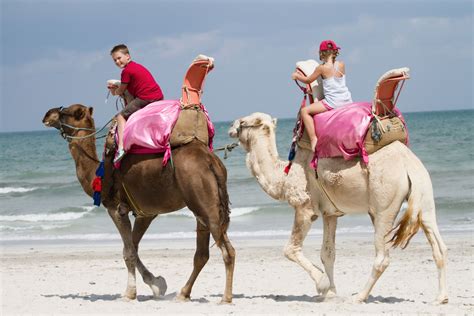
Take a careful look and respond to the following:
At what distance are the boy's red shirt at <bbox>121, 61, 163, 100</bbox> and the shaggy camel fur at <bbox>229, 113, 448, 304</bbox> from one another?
1019 millimetres

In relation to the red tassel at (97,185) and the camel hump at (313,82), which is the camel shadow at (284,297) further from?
the camel hump at (313,82)

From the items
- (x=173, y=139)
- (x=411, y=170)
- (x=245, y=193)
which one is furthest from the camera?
(x=245, y=193)

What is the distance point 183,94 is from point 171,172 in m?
0.99

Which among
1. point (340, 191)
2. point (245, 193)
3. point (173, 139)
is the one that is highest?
point (173, 139)

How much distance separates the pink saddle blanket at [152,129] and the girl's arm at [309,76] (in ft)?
4.39

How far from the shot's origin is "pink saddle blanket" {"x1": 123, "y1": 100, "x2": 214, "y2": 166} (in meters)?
9.57

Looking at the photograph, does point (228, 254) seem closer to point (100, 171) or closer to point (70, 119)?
point (100, 171)

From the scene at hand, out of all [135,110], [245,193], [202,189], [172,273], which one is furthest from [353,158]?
[245,193]

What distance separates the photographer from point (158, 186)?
31.7 feet

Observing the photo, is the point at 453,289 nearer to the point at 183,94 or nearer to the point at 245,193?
the point at 183,94

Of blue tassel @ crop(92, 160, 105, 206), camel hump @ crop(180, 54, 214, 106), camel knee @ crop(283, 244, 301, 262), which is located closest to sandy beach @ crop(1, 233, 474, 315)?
camel knee @ crop(283, 244, 301, 262)

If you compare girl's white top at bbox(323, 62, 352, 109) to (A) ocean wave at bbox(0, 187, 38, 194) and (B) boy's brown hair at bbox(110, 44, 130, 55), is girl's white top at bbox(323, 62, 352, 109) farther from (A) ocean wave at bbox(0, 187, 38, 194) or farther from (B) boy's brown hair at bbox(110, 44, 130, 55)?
(A) ocean wave at bbox(0, 187, 38, 194)

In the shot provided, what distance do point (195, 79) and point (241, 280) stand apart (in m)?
3.42

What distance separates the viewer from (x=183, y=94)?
9.96 metres
